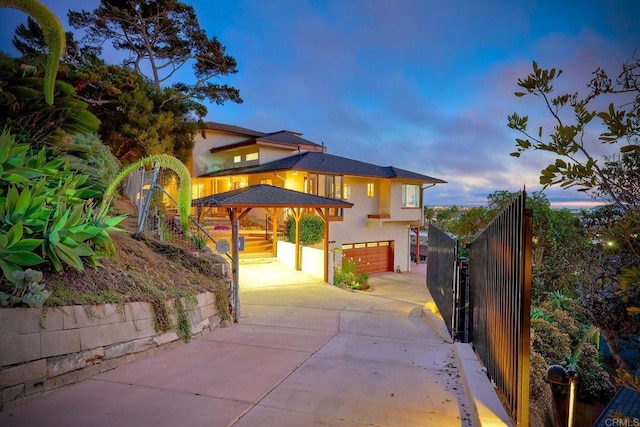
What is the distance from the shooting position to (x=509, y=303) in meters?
2.84

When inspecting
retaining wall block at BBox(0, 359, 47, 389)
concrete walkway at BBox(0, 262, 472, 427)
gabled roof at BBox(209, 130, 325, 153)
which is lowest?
concrete walkway at BBox(0, 262, 472, 427)

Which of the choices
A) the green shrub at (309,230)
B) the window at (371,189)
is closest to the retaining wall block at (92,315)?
the green shrub at (309,230)

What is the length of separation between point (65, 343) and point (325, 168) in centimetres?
1588

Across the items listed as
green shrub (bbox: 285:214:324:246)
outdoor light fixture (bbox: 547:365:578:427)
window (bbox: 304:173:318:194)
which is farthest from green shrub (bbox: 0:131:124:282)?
window (bbox: 304:173:318:194)

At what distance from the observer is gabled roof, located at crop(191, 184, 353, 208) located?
37.6ft

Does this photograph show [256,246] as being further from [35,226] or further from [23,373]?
[23,373]

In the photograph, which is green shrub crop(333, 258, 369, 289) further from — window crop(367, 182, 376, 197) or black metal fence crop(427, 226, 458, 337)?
black metal fence crop(427, 226, 458, 337)

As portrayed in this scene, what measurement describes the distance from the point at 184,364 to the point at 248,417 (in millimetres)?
1817

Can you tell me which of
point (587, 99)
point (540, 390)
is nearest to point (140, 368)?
point (587, 99)

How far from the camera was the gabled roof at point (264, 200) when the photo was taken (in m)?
11.5

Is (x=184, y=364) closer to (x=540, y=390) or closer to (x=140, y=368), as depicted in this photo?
(x=140, y=368)

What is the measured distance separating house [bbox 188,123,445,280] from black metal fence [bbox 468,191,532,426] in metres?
14.9

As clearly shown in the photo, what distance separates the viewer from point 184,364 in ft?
16.3

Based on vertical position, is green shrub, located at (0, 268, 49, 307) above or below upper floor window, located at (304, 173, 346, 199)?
below
